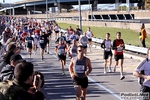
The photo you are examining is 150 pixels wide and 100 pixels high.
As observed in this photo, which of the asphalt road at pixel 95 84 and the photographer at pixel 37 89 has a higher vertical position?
the photographer at pixel 37 89

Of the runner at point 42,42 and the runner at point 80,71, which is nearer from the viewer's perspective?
the runner at point 80,71

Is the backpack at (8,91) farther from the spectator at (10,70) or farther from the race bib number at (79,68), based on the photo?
the race bib number at (79,68)

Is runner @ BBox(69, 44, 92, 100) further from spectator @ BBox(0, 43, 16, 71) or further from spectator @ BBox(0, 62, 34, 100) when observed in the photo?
spectator @ BBox(0, 62, 34, 100)

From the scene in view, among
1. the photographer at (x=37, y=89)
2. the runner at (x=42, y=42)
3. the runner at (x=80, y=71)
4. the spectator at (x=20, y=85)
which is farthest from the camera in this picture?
the runner at (x=42, y=42)

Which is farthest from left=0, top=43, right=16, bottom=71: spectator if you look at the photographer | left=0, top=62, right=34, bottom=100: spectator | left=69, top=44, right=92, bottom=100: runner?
left=0, top=62, right=34, bottom=100: spectator

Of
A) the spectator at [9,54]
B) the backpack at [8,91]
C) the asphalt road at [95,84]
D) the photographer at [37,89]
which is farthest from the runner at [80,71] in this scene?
the backpack at [8,91]

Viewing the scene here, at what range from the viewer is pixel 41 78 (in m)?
5.16

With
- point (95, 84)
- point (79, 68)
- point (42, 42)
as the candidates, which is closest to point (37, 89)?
point (79, 68)

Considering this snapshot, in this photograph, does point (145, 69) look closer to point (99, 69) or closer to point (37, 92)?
point (37, 92)

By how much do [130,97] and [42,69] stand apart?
779 cm

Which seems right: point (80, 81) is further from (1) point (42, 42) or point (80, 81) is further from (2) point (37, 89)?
(1) point (42, 42)

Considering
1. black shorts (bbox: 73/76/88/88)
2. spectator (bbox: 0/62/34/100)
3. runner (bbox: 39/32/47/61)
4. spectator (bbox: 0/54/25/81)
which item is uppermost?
spectator (bbox: 0/62/34/100)

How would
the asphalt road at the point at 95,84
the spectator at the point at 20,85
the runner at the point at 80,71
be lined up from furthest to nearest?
the asphalt road at the point at 95,84 → the runner at the point at 80,71 → the spectator at the point at 20,85

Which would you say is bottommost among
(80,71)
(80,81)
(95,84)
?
(95,84)
